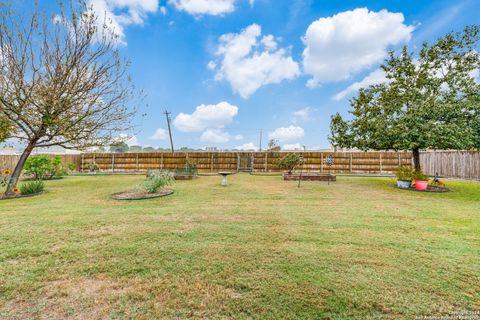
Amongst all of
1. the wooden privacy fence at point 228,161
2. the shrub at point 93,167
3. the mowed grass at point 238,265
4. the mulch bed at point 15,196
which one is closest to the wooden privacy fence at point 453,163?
the wooden privacy fence at point 228,161

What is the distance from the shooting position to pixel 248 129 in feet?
100

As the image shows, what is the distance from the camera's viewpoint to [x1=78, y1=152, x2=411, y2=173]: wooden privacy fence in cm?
1574

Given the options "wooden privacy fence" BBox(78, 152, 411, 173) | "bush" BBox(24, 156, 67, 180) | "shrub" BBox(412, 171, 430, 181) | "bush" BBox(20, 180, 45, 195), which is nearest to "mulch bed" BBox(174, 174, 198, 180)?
"bush" BBox(20, 180, 45, 195)

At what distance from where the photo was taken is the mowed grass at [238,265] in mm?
1684

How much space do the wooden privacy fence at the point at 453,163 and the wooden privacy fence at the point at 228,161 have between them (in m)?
2.47

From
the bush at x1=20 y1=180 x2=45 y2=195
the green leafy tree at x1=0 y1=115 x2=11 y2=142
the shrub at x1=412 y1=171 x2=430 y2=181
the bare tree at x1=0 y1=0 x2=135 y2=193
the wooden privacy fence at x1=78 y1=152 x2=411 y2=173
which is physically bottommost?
the bush at x1=20 y1=180 x2=45 y2=195

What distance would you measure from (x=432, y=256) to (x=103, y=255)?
3.74m

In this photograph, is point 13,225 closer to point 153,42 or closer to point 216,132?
point 153,42

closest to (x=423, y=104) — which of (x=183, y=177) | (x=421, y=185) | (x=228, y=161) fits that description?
(x=421, y=185)

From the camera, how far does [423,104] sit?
7535mm

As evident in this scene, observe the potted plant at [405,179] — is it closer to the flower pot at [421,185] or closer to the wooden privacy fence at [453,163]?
the flower pot at [421,185]

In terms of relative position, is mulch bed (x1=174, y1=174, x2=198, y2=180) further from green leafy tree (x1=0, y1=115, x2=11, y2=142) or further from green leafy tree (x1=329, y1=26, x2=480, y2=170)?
green leafy tree (x1=329, y1=26, x2=480, y2=170)

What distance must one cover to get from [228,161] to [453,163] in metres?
13.8

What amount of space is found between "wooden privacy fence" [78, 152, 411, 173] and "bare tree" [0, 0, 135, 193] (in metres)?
8.80
